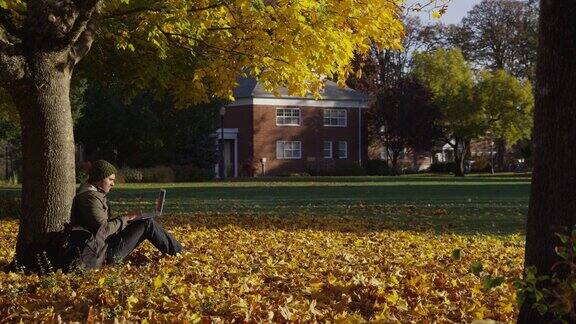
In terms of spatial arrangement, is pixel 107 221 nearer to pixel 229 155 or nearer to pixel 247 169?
pixel 247 169

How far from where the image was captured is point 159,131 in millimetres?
41781

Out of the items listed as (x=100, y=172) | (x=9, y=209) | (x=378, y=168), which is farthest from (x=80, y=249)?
(x=378, y=168)

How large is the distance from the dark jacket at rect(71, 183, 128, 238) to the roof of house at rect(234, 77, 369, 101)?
4180 cm

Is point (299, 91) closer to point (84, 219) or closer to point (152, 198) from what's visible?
point (84, 219)

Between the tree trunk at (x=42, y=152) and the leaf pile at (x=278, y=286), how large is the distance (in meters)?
0.67

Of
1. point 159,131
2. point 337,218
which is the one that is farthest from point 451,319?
point 159,131

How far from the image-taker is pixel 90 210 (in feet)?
23.5

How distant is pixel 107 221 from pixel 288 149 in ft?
155

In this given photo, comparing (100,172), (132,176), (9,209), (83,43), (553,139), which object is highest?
(83,43)

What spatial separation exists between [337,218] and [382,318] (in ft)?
34.2

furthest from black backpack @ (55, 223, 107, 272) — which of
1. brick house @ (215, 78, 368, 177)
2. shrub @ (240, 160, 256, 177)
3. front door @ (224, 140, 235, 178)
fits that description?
front door @ (224, 140, 235, 178)

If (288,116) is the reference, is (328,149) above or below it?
below

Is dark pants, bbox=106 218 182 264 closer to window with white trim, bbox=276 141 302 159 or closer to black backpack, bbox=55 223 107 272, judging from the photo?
black backpack, bbox=55 223 107 272

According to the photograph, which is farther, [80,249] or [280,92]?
[280,92]
